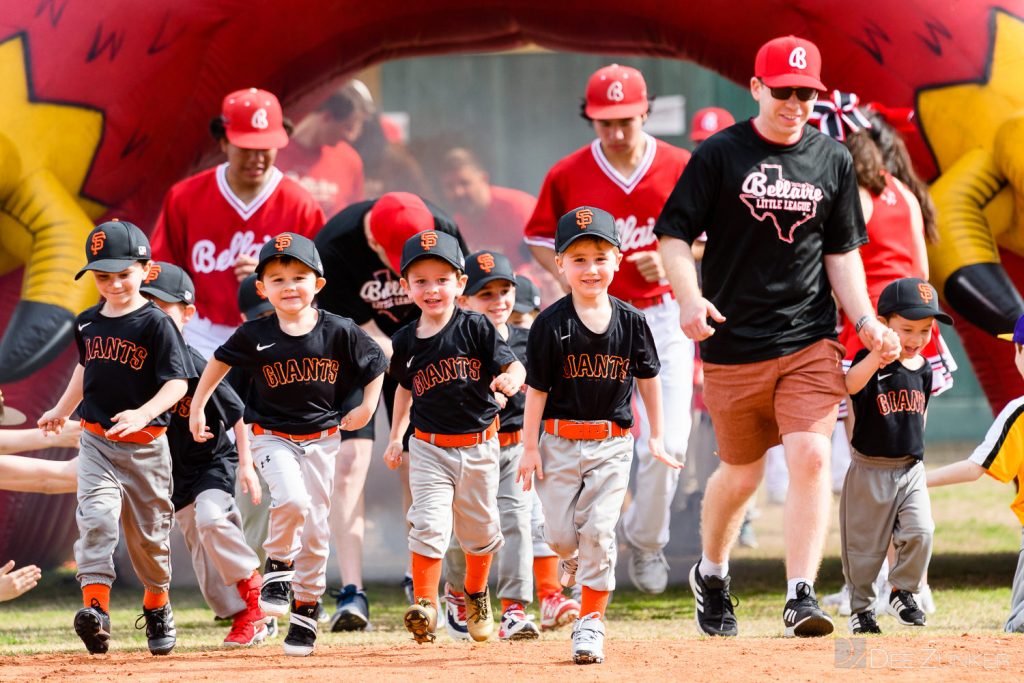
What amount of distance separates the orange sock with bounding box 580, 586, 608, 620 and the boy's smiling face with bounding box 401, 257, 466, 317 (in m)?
1.01

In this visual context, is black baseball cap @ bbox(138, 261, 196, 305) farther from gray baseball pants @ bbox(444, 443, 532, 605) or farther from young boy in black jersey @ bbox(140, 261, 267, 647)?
gray baseball pants @ bbox(444, 443, 532, 605)

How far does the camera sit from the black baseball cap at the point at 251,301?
5.39 m

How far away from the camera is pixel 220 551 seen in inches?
188

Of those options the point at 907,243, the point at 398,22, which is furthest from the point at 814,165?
the point at 398,22

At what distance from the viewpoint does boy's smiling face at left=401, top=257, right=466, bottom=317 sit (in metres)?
4.48

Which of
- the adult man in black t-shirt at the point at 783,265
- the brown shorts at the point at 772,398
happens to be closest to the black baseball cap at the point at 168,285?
the adult man in black t-shirt at the point at 783,265

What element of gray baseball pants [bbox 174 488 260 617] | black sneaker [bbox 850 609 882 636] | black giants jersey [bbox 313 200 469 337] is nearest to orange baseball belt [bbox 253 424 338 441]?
gray baseball pants [bbox 174 488 260 617]

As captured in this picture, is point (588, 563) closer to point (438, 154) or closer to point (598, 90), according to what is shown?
point (598, 90)

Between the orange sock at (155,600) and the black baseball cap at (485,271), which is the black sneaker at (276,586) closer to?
the orange sock at (155,600)

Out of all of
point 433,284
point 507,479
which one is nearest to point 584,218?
point 433,284

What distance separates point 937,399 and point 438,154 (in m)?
5.66

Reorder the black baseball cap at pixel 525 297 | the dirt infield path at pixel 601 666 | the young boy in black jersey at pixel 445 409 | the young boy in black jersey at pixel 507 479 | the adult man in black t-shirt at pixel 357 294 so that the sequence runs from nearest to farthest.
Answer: the dirt infield path at pixel 601 666
the young boy in black jersey at pixel 445 409
the young boy in black jersey at pixel 507 479
the adult man in black t-shirt at pixel 357 294
the black baseball cap at pixel 525 297

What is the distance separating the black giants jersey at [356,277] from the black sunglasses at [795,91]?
1502 mm

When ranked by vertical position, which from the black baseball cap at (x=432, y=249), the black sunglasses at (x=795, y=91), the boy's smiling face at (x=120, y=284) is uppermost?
the black sunglasses at (x=795, y=91)
